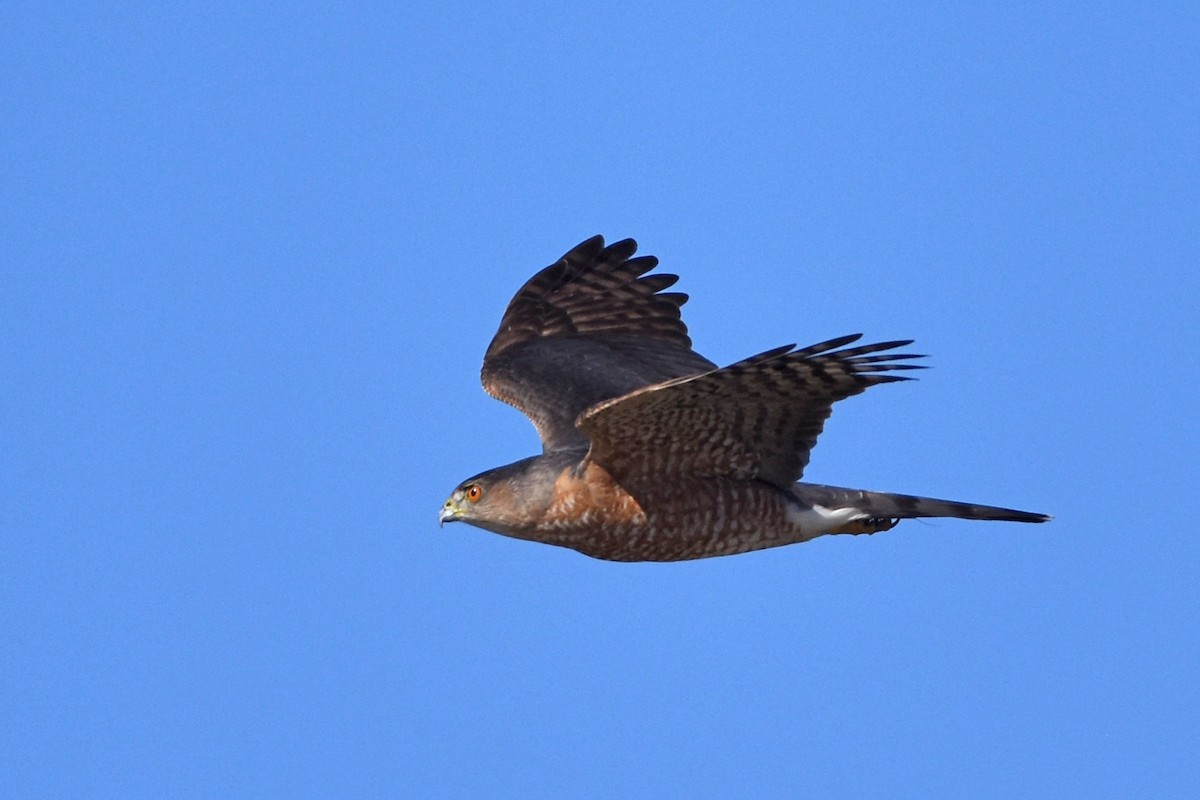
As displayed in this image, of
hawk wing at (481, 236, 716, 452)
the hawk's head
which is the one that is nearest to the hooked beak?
the hawk's head

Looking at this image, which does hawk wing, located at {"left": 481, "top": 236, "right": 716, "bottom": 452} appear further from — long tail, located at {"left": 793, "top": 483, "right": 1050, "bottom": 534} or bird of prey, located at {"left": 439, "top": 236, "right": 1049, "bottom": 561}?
long tail, located at {"left": 793, "top": 483, "right": 1050, "bottom": 534}

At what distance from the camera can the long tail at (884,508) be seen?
33.4ft

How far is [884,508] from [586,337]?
3.00m

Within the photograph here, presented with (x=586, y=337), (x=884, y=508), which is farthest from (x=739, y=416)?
(x=586, y=337)

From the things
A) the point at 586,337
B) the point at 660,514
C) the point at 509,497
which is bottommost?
the point at 660,514

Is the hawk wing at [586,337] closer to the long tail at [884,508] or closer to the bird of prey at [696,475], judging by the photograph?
the bird of prey at [696,475]

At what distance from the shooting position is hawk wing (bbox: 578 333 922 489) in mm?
8922

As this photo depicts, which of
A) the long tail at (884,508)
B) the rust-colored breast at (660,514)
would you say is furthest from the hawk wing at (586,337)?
the long tail at (884,508)

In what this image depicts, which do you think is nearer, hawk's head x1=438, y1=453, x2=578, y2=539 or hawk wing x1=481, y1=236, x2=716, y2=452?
hawk's head x1=438, y1=453, x2=578, y2=539

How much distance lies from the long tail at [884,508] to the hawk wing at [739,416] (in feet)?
0.93

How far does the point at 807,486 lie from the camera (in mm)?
10461

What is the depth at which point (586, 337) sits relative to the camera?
40.9 ft

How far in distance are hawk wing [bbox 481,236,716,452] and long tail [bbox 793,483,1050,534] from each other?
5.53ft

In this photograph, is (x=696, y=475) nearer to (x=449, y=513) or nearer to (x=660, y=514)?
(x=660, y=514)
